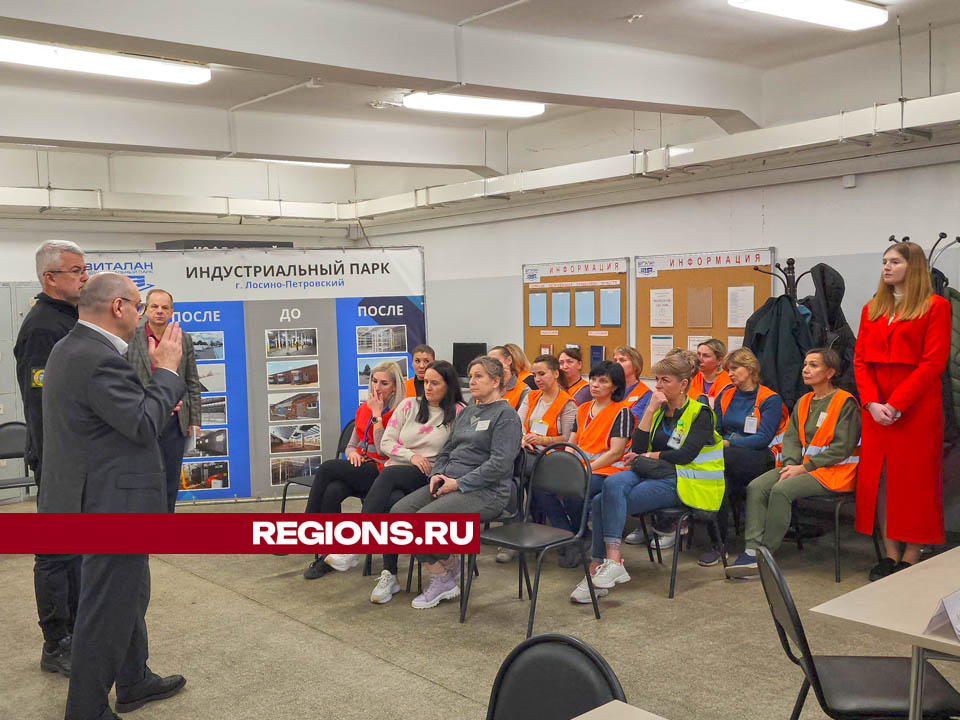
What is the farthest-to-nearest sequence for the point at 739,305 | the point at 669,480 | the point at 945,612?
the point at 739,305, the point at 669,480, the point at 945,612

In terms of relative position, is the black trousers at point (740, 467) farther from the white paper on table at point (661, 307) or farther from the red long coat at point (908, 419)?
the white paper on table at point (661, 307)

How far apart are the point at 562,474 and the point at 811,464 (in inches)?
59.4

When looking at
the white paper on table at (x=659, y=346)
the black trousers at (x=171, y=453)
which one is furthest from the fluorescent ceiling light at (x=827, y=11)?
the black trousers at (x=171, y=453)

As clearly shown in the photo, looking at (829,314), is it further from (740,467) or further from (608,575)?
(608,575)

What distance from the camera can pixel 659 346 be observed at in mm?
7211

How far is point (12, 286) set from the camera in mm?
7258

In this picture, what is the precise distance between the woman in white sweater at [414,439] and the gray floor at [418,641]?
1.76 feet

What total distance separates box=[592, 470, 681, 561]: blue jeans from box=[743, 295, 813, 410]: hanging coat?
1.55 m

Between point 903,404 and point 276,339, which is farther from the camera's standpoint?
point 276,339

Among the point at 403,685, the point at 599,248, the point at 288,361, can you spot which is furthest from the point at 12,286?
the point at 403,685

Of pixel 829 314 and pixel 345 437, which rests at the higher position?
pixel 829 314

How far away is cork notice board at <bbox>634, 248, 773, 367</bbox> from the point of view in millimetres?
6551

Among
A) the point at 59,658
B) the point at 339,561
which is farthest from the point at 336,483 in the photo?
the point at 59,658

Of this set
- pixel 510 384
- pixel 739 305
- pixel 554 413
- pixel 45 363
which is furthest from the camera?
pixel 739 305
